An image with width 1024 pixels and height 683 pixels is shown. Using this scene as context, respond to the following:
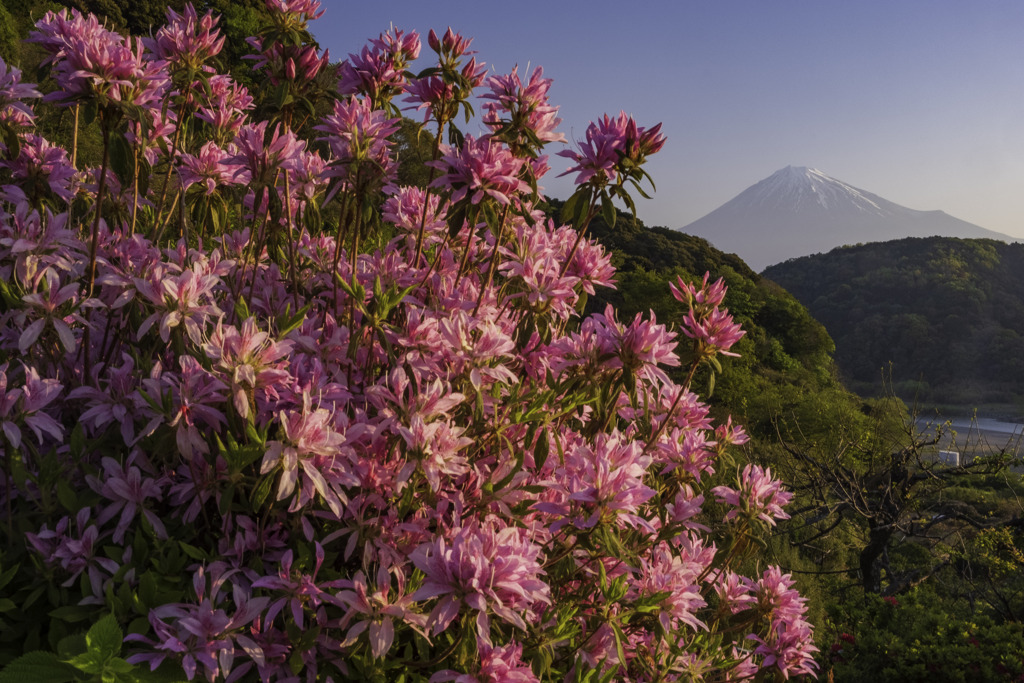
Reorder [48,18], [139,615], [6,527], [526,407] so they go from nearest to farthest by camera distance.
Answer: [139,615] < [6,527] < [526,407] < [48,18]

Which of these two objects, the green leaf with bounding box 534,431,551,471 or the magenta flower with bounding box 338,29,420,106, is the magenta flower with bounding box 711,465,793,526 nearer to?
the green leaf with bounding box 534,431,551,471

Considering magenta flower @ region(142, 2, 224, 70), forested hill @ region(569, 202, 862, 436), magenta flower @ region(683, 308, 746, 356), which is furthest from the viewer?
forested hill @ region(569, 202, 862, 436)

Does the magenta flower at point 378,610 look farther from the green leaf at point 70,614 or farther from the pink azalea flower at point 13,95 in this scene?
the pink azalea flower at point 13,95

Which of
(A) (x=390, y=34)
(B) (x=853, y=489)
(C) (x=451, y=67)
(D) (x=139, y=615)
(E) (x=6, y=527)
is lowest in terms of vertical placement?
(B) (x=853, y=489)

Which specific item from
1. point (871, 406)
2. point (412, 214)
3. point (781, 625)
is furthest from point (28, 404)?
point (871, 406)

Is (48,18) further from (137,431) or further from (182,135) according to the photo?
(137,431)

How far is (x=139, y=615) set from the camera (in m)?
1.56

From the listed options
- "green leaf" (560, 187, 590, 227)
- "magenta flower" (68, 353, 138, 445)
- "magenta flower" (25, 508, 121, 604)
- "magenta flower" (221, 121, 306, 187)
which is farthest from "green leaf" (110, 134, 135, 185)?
"green leaf" (560, 187, 590, 227)

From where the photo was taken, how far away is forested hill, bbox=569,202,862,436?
20719 mm

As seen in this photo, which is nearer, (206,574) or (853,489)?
(206,574)

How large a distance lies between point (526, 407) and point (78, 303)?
125cm

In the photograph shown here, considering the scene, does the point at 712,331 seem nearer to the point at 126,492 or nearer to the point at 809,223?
the point at 126,492

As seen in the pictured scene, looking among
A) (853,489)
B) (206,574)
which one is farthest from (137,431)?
(853,489)

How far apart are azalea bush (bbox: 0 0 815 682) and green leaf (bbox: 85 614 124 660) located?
0.03ft
